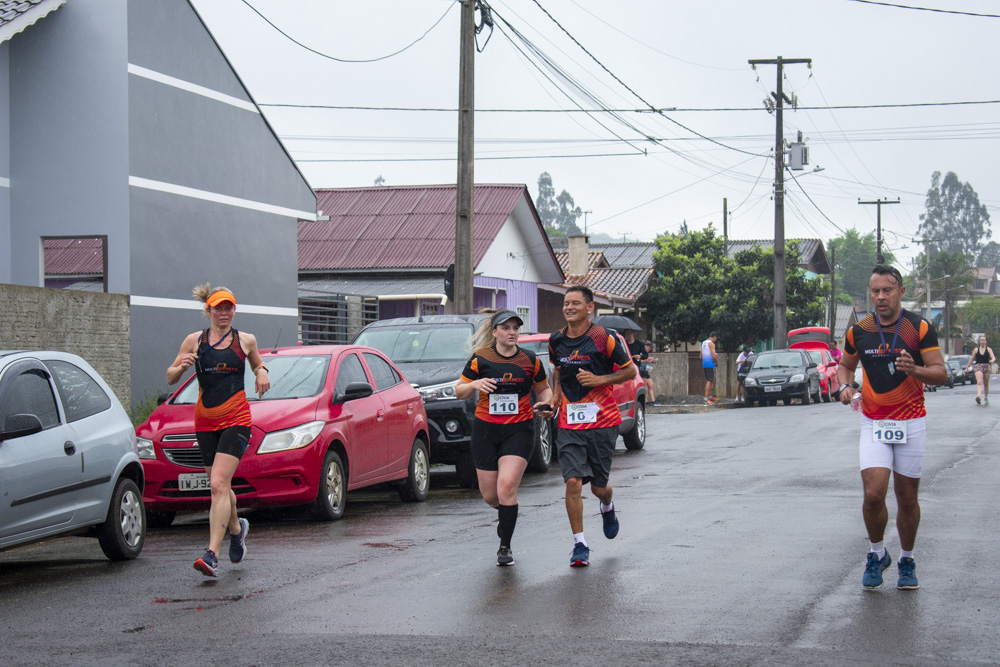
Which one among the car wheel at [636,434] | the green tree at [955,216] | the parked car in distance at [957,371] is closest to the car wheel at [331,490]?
the car wheel at [636,434]

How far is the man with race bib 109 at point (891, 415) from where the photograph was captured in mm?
7051

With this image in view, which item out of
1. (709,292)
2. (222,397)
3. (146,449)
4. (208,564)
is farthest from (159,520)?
(709,292)

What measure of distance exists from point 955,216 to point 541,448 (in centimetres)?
16002

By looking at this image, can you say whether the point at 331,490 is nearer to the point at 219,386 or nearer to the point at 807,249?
the point at 219,386

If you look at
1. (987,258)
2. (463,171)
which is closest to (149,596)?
(463,171)

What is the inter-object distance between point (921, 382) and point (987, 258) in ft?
562

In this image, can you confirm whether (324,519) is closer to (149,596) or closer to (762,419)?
(149,596)

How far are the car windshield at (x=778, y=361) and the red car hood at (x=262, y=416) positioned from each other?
25.3 metres

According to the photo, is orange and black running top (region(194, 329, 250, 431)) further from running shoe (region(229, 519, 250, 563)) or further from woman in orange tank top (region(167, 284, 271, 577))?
running shoe (region(229, 519, 250, 563))

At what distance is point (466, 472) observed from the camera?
13977 millimetres

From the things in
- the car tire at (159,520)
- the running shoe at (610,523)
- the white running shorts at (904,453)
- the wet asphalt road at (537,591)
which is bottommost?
the car tire at (159,520)

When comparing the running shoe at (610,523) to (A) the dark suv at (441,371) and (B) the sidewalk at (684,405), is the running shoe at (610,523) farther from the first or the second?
(B) the sidewalk at (684,405)

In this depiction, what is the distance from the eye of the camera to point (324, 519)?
11.0 meters

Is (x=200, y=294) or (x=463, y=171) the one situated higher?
(x=463, y=171)
